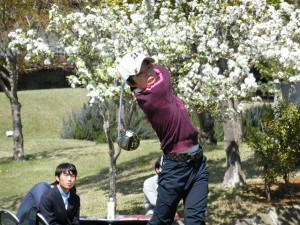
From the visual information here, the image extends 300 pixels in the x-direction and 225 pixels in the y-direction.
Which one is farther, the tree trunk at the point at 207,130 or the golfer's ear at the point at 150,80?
the tree trunk at the point at 207,130

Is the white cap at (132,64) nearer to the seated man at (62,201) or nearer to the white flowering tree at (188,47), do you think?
the seated man at (62,201)

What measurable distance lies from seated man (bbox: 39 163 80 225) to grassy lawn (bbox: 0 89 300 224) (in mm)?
3356

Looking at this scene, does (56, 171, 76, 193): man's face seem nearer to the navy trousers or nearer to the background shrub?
the navy trousers

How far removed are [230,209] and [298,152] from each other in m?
1.46

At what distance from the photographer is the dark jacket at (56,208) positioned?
7004 mm

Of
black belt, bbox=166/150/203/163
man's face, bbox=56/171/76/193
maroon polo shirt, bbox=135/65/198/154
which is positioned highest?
maroon polo shirt, bbox=135/65/198/154

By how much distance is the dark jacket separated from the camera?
700 centimetres

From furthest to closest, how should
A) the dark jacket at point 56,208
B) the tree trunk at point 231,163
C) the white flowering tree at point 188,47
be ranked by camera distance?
the tree trunk at point 231,163 → the white flowering tree at point 188,47 → the dark jacket at point 56,208

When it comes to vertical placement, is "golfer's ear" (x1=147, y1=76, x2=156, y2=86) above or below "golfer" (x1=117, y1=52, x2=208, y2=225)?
above

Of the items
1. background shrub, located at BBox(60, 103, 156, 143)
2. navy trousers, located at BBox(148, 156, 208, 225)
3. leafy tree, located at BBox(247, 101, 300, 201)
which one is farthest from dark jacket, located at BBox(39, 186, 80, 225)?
background shrub, located at BBox(60, 103, 156, 143)

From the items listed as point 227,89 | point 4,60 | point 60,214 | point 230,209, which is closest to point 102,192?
point 230,209

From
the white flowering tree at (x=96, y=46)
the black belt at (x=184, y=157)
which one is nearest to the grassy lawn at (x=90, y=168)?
the white flowering tree at (x=96, y=46)

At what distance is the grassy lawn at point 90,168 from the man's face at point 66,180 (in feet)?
11.4

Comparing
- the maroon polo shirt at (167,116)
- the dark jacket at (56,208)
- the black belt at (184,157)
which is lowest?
the dark jacket at (56,208)
